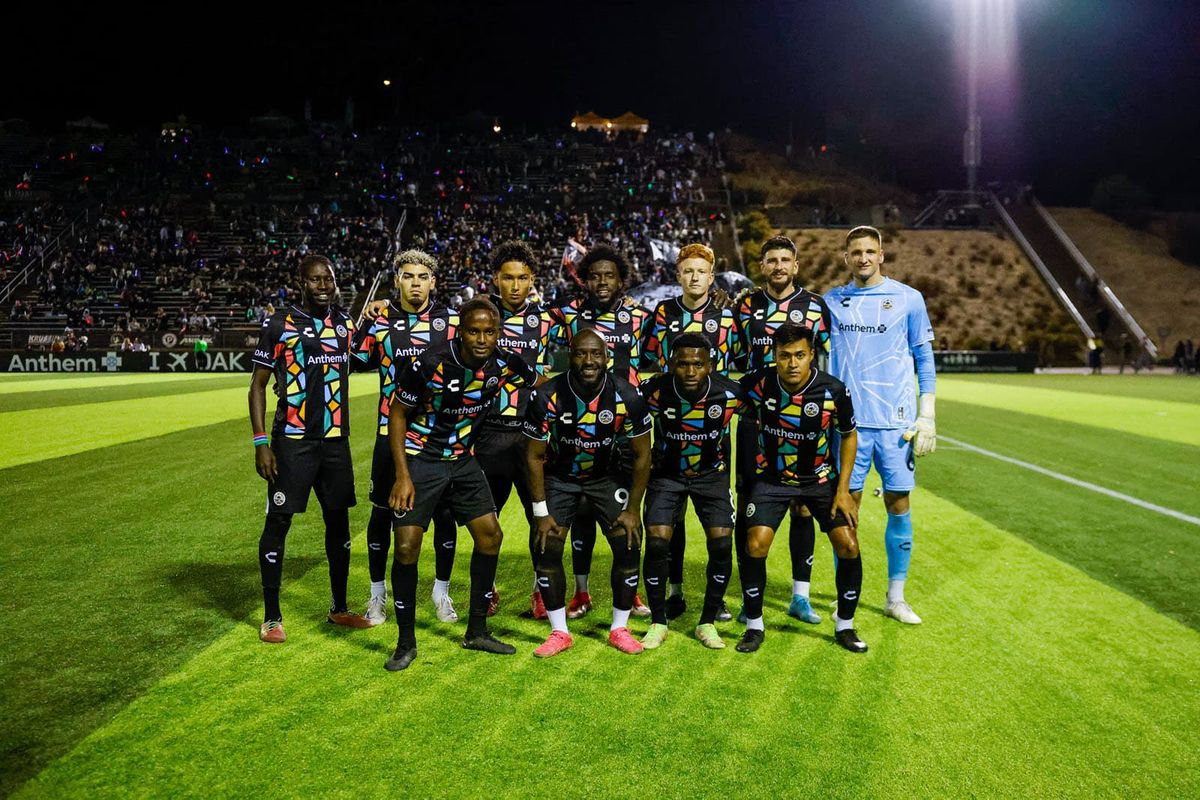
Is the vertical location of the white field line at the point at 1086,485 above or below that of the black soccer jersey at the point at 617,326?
below

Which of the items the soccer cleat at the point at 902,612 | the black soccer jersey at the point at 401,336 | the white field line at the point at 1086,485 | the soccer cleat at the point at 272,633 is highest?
the black soccer jersey at the point at 401,336

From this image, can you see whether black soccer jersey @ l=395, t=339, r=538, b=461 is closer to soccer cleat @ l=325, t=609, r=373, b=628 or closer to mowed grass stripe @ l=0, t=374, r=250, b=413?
soccer cleat @ l=325, t=609, r=373, b=628

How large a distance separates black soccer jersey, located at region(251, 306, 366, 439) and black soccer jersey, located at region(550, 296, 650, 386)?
1.60 metres

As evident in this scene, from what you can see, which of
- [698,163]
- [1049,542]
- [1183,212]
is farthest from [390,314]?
[1183,212]

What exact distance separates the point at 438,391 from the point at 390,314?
4.16 feet

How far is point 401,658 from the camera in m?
4.94

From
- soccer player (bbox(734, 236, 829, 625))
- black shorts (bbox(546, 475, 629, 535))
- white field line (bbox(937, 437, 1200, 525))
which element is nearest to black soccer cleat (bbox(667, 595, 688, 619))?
soccer player (bbox(734, 236, 829, 625))

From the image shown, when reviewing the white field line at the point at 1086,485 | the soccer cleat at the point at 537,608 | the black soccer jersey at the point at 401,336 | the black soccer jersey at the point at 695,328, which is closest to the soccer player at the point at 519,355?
the soccer cleat at the point at 537,608

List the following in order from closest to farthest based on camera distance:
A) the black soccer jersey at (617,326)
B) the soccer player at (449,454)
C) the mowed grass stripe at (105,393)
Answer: the soccer player at (449,454)
the black soccer jersey at (617,326)
the mowed grass stripe at (105,393)

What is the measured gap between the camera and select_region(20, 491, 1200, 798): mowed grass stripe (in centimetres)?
364

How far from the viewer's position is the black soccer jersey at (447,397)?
5.05 meters

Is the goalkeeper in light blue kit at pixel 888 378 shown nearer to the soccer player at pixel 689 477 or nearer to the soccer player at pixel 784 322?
the soccer player at pixel 784 322

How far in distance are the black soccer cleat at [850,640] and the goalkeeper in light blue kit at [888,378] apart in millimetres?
692

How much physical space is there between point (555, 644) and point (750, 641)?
1.19 m
